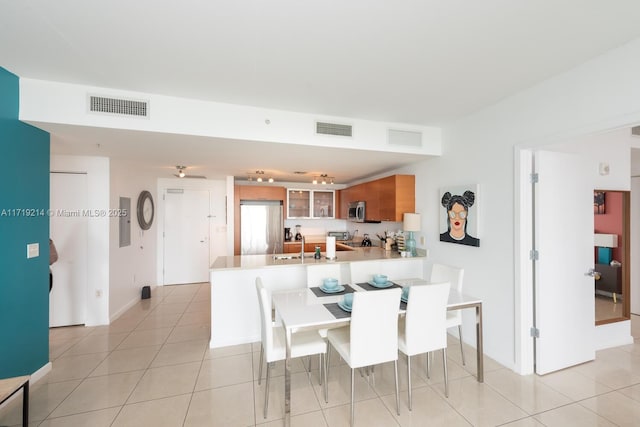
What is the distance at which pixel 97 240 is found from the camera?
11.4 ft

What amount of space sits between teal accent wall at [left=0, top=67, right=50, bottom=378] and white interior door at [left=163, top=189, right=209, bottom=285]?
9.53 ft

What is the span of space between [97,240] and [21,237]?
4.65ft

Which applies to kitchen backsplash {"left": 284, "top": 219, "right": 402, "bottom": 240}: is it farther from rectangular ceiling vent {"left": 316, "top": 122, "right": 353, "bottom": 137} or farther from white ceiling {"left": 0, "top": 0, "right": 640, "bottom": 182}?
white ceiling {"left": 0, "top": 0, "right": 640, "bottom": 182}

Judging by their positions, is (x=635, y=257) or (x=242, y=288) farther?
(x=635, y=257)

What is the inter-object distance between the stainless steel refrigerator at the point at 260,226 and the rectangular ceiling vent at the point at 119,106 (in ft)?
9.39

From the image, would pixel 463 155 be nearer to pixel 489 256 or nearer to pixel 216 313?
pixel 489 256

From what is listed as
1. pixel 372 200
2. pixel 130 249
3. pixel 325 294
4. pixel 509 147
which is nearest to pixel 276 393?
pixel 325 294

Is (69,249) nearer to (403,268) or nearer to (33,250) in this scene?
(33,250)

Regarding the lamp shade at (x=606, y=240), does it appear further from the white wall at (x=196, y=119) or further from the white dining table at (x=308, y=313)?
the white wall at (x=196, y=119)

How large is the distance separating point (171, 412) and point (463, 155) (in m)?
3.70

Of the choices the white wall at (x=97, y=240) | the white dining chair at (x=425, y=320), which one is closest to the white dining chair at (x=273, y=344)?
the white dining chair at (x=425, y=320)

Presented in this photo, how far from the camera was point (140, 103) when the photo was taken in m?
2.33

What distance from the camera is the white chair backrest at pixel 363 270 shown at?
10.7 ft

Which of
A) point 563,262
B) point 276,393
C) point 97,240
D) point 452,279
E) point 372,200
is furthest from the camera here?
point 372,200
